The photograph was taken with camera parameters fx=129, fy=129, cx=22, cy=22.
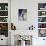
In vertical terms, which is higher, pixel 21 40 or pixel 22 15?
pixel 22 15

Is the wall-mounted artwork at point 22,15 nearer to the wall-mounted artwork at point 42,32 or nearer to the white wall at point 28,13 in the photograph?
the white wall at point 28,13

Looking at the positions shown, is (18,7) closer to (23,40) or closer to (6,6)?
(6,6)

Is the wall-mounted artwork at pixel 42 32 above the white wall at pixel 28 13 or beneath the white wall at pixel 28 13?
beneath

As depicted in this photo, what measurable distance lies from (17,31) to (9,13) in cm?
96

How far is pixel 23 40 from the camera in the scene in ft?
19.4

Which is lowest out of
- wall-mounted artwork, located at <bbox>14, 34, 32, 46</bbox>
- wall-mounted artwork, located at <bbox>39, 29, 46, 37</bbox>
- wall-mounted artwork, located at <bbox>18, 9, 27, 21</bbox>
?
wall-mounted artwork, located at <bbox>14, 34, 32, 46</bbox>

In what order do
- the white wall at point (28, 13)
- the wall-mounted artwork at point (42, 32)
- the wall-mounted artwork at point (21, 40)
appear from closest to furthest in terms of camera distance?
the wall-mounted artwork at point (21, 40), the white wall at point (28, 13), the wall-mounted artwork at point (42, 32)

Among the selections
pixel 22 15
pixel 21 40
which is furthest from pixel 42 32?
pixel 22 15

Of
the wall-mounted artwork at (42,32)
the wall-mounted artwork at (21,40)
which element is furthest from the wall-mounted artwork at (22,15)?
the wall-mounted artwork at (42,32)

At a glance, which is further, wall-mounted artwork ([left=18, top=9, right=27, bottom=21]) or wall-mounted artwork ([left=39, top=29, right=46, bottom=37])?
wall-mounted artwork ([left=39, top=29, right=46, bottom=37])

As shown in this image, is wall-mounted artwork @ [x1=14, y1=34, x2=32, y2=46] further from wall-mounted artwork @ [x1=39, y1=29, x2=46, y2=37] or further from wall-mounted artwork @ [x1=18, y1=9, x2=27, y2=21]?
wall-mounted artwork @ [x1=18, y1=9, x2=27, y2=21]

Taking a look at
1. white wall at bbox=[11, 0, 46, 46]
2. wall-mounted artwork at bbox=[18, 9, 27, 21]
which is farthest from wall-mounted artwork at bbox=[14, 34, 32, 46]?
wall-mounted artwork at bbox=[18, 9, 27, 21]

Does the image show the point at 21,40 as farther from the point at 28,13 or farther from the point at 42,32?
the point at 28,13

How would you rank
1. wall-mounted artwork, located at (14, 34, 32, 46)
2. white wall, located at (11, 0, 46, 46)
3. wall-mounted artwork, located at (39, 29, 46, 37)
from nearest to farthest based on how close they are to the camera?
wall-mounted artwork, located at (14, 34, 32, 46) → white wall, located at (11, 0, 46, 46) → wall-mounted artwork, located at (39, 29, 46, 37)
